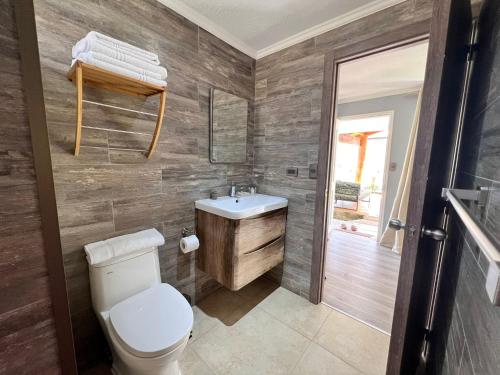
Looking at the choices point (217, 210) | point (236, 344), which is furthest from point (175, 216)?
point (236, 344)

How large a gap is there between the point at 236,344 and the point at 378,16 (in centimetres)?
247

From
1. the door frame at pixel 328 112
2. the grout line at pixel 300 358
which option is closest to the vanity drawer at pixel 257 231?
the door frame at pixel 328 112

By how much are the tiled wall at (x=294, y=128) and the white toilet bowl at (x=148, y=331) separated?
1.16 meters

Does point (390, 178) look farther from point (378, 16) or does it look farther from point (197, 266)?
point (197, 266)

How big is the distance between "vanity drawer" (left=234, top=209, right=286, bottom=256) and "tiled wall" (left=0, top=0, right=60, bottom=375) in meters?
1.07

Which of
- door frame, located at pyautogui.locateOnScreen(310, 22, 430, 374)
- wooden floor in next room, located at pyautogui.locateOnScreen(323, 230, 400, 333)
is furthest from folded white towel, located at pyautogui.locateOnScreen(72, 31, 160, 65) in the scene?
wooden floor in next room, located at pyautogui.locateOnScreen(323, 230, 400, 333)

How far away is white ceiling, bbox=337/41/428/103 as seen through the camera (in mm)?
2082

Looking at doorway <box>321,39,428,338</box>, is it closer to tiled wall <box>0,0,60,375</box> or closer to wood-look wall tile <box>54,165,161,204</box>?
wood-look wall tile <box>54,165,161,204</box>

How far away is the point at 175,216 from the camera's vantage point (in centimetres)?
168

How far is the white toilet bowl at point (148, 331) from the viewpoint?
1000mm

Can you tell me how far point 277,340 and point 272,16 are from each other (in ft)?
7.88

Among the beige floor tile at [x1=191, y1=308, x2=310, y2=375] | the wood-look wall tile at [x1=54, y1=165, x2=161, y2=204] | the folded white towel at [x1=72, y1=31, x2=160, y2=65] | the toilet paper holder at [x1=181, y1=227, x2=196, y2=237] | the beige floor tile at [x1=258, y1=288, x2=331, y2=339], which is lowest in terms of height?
the beige floor tile at [x1=191, y1=308, x2=310, y2=375]

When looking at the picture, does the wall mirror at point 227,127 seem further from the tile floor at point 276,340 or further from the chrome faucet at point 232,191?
the tile floor at point 276,340

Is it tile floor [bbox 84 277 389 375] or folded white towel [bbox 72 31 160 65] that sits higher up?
folded white towel [bbox 72 31 160 65]
